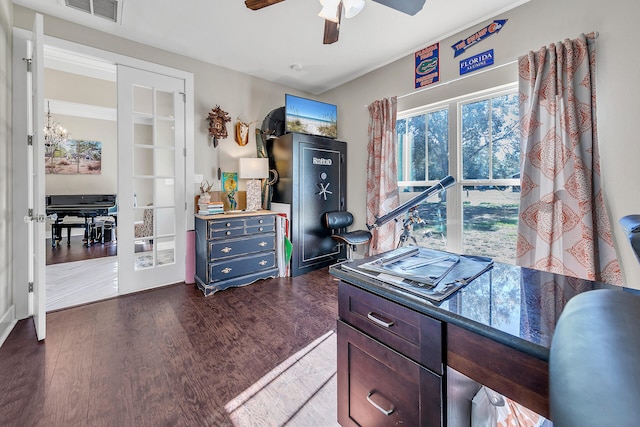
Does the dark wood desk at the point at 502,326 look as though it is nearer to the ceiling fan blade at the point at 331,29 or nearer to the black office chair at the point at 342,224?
the ceiling fan blade at the point at 331,29

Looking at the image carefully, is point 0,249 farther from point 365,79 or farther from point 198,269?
point 365,79

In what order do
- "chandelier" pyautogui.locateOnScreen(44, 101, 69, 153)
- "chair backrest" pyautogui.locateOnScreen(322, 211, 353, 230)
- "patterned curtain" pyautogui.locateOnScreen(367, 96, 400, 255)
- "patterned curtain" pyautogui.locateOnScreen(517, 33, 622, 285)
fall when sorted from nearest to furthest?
1. "patterned curtain" pyautogui.locateOnScreen(517, 33, 622, 285)
2. "patterned curtain" pyautogui.locateOnScreen(367, 96, 400, 255)
3. "chair backrest" pyautogui.locateOnScreen(322, 211, 353, 230)
4. "chandelier" pyautogui.locateOnScreen(44, 101, 69, 153)

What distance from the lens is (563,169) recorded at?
2.15 m

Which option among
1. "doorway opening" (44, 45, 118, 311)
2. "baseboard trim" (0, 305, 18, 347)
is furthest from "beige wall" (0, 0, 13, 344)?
"doorway opening" (44, 45, 118, 311)

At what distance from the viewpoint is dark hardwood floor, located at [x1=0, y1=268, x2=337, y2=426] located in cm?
145

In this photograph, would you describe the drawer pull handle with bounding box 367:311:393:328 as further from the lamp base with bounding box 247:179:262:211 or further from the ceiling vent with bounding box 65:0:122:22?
the ceiling vent with bounding box 65:0:122:22

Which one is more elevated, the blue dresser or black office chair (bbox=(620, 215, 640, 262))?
black office chair (bbox=(620, 215, 640, 262))

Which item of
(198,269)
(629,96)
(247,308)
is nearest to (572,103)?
(629,96)

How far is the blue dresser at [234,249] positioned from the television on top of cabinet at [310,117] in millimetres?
1290

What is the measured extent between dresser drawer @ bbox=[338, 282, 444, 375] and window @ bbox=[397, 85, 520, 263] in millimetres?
1477

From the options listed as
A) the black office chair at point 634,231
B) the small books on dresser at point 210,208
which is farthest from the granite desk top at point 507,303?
the small books on dresser at point 210,208

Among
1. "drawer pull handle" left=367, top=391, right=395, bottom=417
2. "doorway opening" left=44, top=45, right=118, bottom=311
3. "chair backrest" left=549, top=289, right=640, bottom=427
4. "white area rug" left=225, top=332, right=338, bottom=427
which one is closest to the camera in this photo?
"chair backrest" left=549, top=289, right=640, bottom=427

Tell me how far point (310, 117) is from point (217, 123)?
4.14 ft

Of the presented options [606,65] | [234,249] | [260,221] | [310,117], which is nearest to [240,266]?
[234,249]
